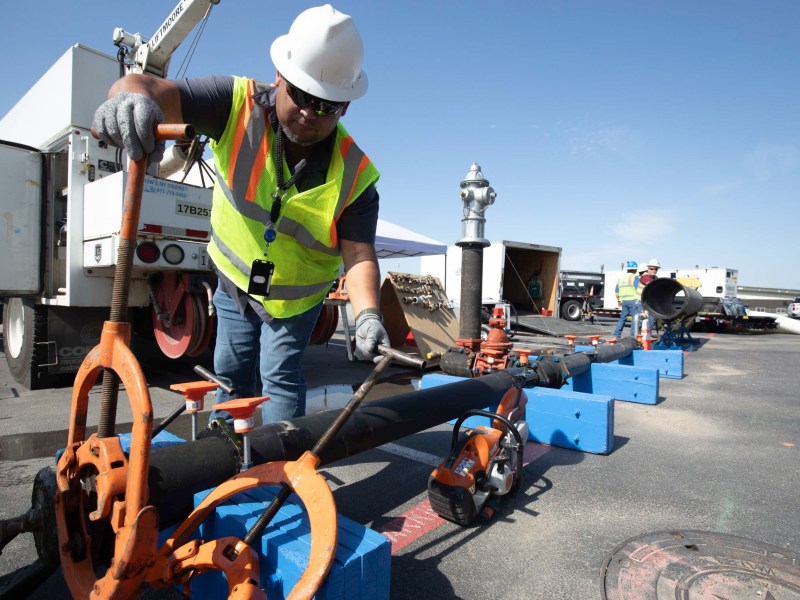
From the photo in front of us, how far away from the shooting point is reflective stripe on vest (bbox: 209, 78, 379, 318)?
5.99ft

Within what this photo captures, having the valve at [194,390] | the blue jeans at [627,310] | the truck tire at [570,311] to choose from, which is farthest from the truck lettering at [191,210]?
the truck tire at [570,311]

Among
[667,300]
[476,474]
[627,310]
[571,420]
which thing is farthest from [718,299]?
[476,474]

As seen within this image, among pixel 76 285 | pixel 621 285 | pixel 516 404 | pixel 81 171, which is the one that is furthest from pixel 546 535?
pixel 621 285

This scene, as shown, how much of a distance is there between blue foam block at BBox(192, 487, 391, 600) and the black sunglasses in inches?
51.7

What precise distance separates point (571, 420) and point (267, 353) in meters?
2.23

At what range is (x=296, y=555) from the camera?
3.95 feet

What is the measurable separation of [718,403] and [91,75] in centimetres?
712

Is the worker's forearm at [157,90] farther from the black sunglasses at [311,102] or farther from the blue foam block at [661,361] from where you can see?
the blue foam block at [661,361]

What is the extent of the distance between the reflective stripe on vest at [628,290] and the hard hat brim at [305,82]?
33.4 feet

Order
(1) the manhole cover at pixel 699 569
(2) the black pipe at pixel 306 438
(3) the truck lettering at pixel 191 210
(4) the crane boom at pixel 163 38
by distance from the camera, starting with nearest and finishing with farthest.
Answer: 1. (2) the black pipe at pixel 306 438
2. (1) the manhole cover at pixel 699 569
3. (3) the truck lettering at pixel 191 210
4. (4) the crane boom at pixel 163 38

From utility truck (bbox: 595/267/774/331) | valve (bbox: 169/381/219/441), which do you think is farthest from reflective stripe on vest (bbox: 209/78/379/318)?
utility truck (bbox: 595/267/774/331)

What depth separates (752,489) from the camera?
2.76m

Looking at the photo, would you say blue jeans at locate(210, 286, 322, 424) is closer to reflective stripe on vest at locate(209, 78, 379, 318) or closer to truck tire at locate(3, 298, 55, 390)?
reflective stripe on vest at locate(209, 78, 379, 318)

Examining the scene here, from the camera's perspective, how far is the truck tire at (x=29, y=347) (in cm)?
457
